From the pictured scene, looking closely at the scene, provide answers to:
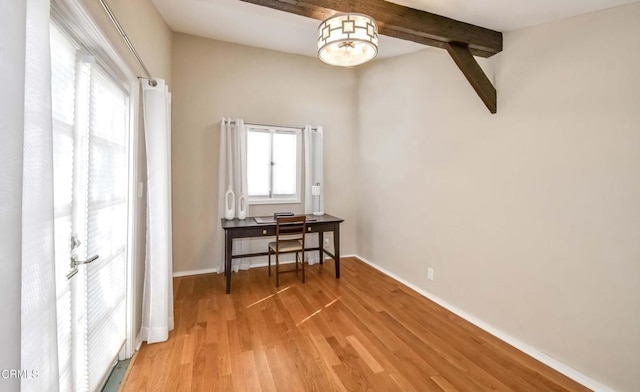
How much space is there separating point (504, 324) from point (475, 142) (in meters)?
1.64

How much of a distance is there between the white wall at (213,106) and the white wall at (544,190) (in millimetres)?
1624

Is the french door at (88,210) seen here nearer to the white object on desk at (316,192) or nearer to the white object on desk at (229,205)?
the white object on desk at (229,205)

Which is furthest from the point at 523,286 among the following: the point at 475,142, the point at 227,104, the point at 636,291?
the point at 227,104

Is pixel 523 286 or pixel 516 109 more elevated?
pixel 516 109

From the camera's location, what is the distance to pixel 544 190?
2061 millimetres

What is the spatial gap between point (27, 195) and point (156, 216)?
1684mm

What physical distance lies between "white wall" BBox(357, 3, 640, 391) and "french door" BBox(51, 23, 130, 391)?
292 cm

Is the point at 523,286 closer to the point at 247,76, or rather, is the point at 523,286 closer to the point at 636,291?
the point at 636,291

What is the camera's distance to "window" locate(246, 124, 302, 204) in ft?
13.1

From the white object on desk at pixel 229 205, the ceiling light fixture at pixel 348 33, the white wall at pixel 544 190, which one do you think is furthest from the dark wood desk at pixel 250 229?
the ceiling light fixture at pixel 348 33

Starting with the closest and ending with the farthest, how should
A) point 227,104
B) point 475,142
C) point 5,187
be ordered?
point 5,187
point 475,142
point 227,104

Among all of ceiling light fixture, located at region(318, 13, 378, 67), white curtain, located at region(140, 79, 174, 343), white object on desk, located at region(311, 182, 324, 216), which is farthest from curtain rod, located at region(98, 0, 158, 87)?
white object on desk, located at region(311, 182, 324, 216)

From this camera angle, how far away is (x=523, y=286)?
221cm

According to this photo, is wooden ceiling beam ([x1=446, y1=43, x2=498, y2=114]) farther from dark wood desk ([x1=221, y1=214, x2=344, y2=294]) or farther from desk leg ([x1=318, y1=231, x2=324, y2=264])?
desk leg ([x1=318, y1=231, x2=324, y2=264])
